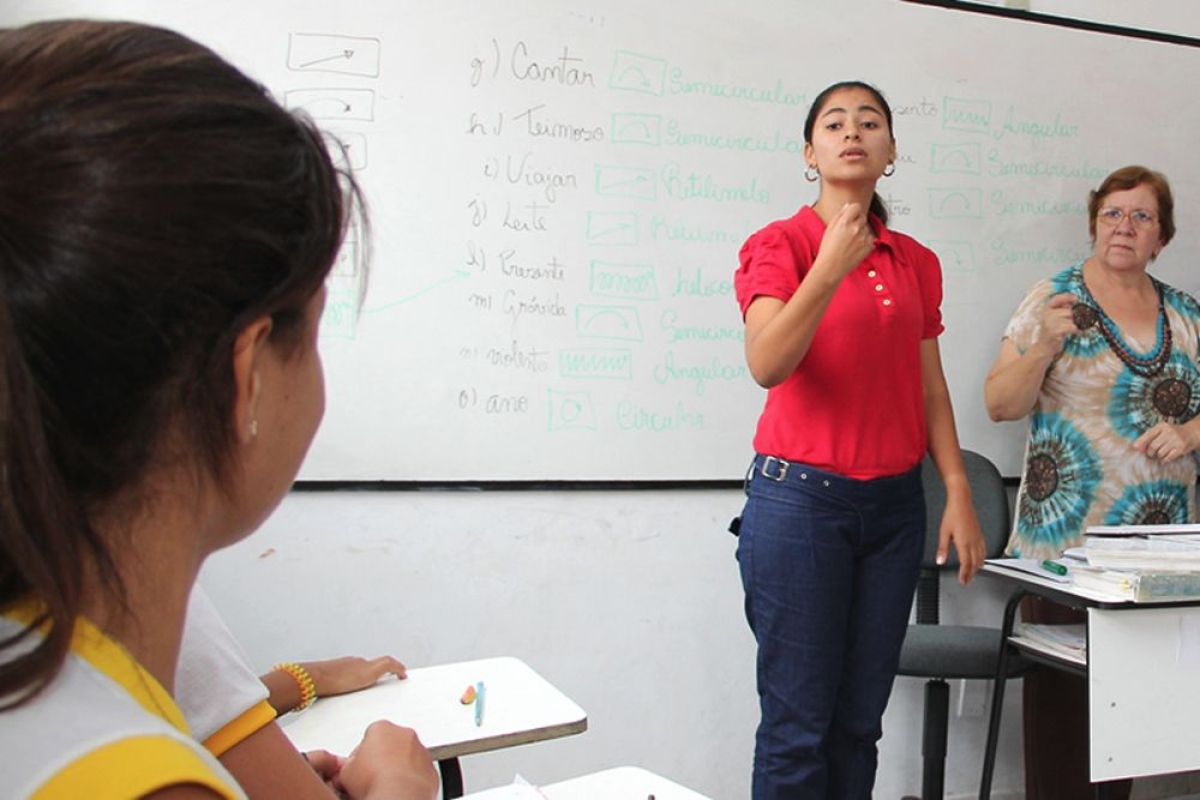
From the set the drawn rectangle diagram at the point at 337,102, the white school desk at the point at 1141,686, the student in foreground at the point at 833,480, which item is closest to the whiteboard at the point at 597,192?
the drawn rectangle diagram at the point at 337,102

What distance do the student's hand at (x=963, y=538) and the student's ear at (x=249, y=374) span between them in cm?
156

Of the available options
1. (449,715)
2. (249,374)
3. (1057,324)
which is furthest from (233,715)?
(1057,324)

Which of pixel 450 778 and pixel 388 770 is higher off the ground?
pixel 388 770

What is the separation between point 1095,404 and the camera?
2.58 metres

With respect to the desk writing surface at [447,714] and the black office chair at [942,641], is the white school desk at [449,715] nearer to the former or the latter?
the desk writing surface at [447,714]

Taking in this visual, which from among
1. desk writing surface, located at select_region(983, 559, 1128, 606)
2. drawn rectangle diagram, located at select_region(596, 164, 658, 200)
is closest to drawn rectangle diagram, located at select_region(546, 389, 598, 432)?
drawn rectangle diagram, located at select_region(596, 164, 658, 200)

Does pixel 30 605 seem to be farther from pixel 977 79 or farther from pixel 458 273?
pixel 977 79

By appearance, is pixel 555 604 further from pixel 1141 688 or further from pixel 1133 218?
pixel 1133 218

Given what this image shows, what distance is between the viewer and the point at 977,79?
2859mm

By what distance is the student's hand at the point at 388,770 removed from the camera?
0.92 metres

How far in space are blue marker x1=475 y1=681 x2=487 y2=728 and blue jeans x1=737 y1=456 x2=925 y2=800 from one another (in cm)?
57

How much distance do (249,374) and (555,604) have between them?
208 cm

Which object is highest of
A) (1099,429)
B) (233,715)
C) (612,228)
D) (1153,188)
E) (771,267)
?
(1153,188)

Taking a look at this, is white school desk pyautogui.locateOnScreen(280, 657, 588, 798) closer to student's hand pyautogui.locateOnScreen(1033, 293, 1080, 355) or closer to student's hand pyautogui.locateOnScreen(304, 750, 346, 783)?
student's hand pyautogui.locateOnScreen(304, 750, 346, 783)
